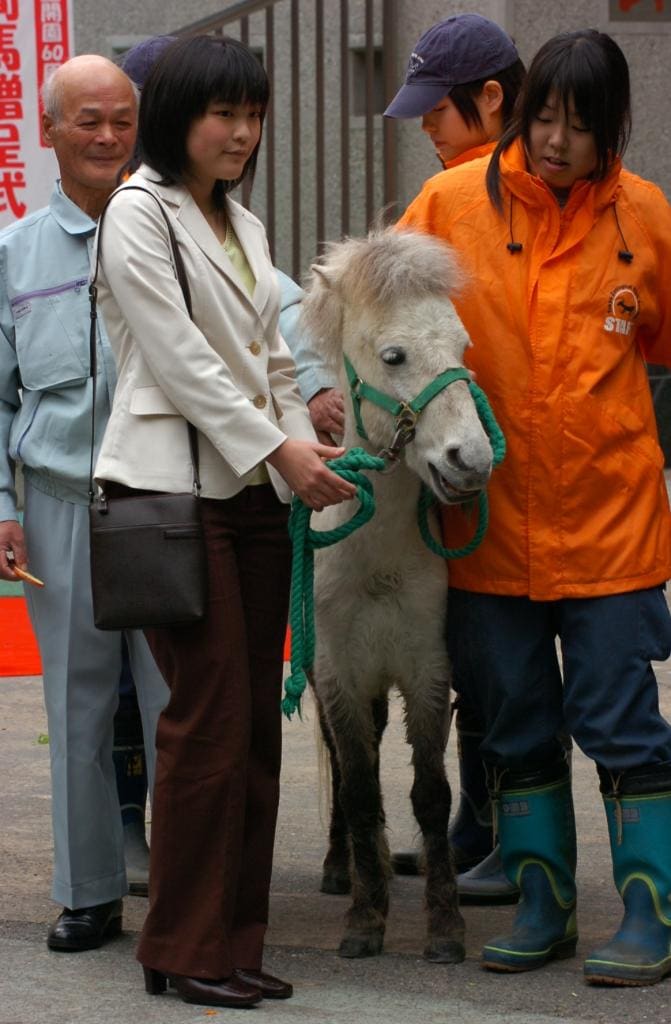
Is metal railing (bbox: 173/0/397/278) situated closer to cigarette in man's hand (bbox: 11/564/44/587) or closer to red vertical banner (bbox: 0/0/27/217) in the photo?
red vertical banner (bbox: 0/0/27/217)

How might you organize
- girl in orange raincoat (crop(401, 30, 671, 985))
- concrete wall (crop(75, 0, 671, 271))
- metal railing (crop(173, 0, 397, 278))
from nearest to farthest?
girl in orange raincoat (crop(401, 30, 671, 985)) < metal railing (crop(173, 0, 397, 278)) < concrete wall (crop(75, 0, 671, 271))

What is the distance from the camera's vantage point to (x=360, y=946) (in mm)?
3762

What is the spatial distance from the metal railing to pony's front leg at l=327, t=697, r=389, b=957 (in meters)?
5.29

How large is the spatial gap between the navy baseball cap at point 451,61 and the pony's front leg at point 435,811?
1.49 m

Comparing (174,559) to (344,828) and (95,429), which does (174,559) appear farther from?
(344,828)

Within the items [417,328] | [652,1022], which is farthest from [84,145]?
[652,1022]

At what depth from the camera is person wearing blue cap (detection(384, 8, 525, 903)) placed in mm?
4270

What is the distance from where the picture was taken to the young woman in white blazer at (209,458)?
326 centimetres

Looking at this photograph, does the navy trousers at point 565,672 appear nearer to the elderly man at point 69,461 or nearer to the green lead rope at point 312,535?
the green lead rope at point 312,535

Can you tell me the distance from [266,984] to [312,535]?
912mm

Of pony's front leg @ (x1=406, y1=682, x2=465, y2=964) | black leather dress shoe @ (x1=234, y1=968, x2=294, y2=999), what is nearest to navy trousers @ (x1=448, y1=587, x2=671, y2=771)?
pony's front leg @ (x1=406, y1=682, x2=465, y2=964)

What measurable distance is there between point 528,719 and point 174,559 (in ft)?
2.88

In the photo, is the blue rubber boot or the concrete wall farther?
the concrete wall

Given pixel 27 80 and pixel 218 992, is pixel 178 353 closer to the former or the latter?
pixel 218 992
